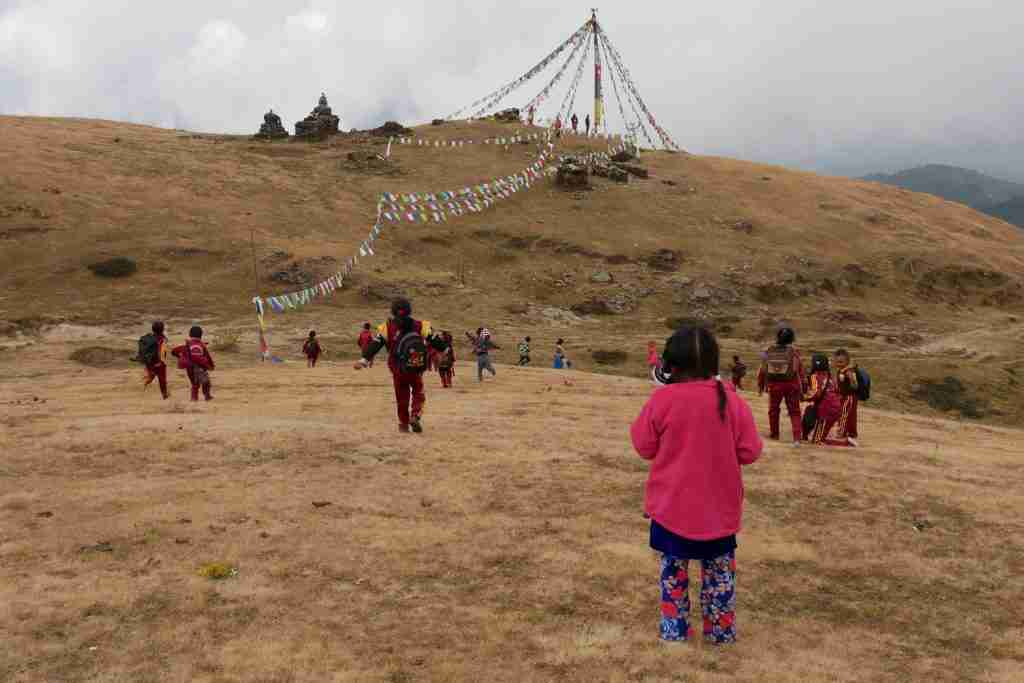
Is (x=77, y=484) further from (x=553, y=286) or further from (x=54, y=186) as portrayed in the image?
(x=54, y=186)

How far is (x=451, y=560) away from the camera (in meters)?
6.74

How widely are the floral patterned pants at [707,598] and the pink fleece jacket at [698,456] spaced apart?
1.01 feet

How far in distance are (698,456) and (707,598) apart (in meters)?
1.13

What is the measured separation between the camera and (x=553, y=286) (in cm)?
4516

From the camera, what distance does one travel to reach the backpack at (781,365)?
1269cm

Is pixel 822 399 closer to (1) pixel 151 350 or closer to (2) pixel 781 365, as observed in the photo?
(2) pixel 781 365

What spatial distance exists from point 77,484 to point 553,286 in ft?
124

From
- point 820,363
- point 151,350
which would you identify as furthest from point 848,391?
point 151,350

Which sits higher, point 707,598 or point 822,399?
point 822,399

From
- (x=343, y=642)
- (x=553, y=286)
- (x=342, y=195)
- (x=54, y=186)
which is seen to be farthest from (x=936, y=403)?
(x=54, y=186)

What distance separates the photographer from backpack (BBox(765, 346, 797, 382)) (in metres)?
12.7

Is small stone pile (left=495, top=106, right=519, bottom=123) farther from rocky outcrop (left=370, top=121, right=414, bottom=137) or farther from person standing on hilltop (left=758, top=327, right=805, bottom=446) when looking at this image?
person standing on hilltop (left=758, top=327, right=805, bottom=446)

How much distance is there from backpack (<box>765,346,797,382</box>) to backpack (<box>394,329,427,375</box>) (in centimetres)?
629

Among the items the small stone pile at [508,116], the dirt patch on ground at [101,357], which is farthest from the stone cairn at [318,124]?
the dirt patch on ground at [101,357]
